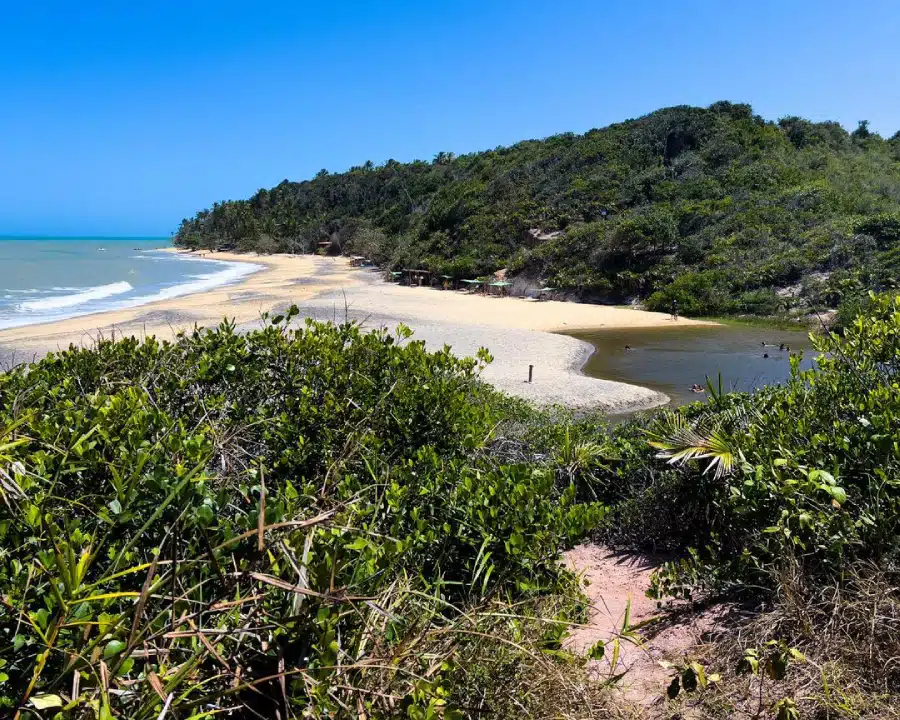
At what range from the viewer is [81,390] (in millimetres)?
4402

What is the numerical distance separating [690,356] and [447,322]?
8.91 meters

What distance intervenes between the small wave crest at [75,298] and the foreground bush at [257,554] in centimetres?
2844

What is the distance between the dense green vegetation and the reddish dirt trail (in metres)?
0.18

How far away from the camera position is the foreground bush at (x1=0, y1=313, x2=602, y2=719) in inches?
63.1

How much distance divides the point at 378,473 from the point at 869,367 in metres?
3.77

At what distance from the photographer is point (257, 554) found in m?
1.78

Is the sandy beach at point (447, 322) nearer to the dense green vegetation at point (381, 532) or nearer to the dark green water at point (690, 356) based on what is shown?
the dark green water at point (690, 356)

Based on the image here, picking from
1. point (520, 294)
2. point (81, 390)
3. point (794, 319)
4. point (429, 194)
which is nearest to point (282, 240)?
point (429, 194)

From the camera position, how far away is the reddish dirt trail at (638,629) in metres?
2.94

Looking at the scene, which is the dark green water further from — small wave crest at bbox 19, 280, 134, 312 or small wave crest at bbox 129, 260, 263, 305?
small wave crest at bbox 19, 280, 134, 312

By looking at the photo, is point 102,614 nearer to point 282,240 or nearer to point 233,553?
point 233,553

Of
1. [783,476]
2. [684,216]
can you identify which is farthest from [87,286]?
[783,476]

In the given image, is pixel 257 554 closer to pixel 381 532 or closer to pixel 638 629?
pixel 381 532

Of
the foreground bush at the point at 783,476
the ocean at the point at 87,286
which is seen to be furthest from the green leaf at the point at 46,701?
the ocean at the point at 87,286
